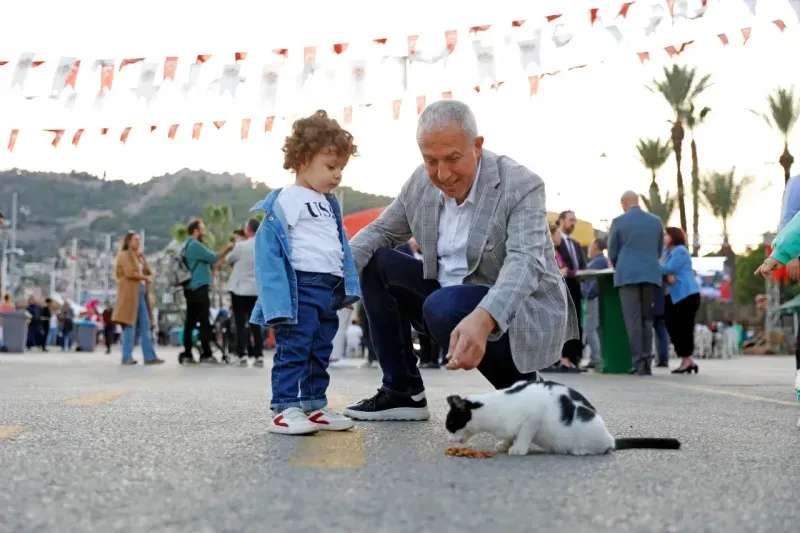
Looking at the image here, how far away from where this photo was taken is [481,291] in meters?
4.50

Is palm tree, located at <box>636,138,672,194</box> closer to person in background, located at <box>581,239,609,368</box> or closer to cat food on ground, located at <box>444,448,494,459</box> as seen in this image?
person in background, located at <box>581,239,609,368</box>

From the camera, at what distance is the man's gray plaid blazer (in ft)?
13.6

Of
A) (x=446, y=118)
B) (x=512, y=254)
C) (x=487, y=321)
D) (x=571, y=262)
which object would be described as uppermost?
(x=571, y=262)

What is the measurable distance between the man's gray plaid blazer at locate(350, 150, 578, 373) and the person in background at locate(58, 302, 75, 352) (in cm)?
3141

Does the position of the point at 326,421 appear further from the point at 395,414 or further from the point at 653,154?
the point at 653,154

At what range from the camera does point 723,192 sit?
47.7 meters

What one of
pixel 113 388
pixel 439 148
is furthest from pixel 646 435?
pixel 113 388

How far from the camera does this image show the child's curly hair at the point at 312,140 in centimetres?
483

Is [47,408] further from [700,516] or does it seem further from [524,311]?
[700,516]

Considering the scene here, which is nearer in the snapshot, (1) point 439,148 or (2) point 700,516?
(2) point 700,516

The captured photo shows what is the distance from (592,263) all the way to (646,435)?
10.7m

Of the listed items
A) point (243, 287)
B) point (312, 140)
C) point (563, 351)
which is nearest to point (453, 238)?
point (312, 140)

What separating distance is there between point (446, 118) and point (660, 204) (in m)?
43.5

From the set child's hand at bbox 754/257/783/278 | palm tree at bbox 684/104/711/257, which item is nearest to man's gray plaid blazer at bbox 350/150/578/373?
child's hand at bbox 754/257/783/278
